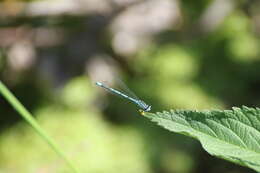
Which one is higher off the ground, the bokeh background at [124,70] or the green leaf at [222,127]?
the green leaf at [222,127]

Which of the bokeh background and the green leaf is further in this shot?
the bokeh background

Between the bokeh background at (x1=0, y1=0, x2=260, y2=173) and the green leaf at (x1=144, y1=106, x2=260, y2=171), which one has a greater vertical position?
the green leaf at (x1=144, y1=106, x2=260, y2=171)

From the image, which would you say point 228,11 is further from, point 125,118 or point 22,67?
point 22,67

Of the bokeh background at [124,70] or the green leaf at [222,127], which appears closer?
the green leaf at [222,127]

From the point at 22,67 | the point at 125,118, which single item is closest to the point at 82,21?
the point at 22,67
